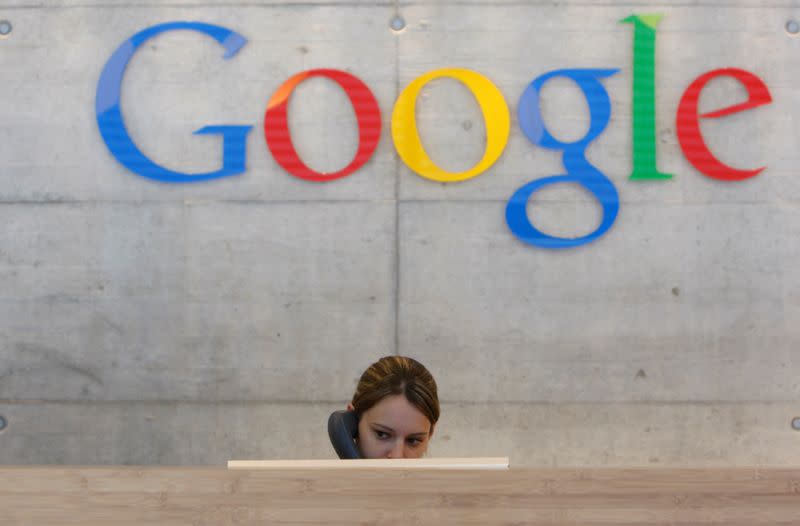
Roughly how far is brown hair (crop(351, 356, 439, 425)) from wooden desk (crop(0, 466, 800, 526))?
138 centimetres

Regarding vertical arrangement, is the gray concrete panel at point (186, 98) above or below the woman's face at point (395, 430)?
above

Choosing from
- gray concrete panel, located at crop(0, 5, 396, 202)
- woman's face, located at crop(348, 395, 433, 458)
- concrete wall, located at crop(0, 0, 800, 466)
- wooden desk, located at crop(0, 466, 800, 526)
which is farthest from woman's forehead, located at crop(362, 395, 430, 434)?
gray concrete panel, located at crop(0, 5, 396, 202)

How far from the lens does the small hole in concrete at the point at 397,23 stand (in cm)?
440

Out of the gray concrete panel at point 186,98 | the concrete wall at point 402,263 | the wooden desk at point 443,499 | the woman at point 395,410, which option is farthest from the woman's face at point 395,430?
the gray concrete panel at point 186,98

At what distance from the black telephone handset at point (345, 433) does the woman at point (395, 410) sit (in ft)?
0.06

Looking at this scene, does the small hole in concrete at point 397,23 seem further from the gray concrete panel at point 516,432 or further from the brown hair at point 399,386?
the brown hair at point 399,386

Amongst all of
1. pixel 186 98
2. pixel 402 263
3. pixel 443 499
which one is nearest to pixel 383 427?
pixel 443 499

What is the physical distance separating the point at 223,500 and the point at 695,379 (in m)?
3.37

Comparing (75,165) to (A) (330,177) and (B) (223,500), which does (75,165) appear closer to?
(A) (330,177)

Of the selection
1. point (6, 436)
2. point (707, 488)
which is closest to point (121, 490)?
point (707, 488)

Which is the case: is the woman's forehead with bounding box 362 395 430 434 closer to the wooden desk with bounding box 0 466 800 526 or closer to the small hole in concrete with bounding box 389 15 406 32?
the wooden desk with bounding box 0 466 800 526

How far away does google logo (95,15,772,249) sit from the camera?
436 cm

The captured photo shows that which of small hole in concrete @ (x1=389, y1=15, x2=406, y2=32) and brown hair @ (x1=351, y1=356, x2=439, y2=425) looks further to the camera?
small hole in concrete @ (x1=389, y1=15, x2=406, y2=32)

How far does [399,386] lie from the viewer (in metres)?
2.71
